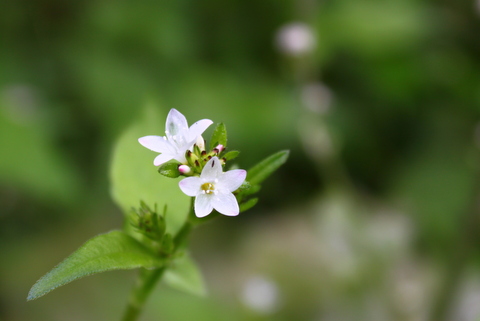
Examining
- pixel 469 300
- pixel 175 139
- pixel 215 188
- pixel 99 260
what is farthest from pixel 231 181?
pixel 469 300

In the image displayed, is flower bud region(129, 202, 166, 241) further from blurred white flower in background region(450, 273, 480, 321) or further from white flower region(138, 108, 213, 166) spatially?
blurred white flower in background region(450, 273, 480, 321)

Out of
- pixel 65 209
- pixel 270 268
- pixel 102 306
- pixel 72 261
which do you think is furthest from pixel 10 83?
pixel 72 261

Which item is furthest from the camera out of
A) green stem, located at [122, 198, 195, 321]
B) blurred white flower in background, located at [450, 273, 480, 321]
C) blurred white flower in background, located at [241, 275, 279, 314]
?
blurred white flower in background, located at [241, 275, 279, 314]

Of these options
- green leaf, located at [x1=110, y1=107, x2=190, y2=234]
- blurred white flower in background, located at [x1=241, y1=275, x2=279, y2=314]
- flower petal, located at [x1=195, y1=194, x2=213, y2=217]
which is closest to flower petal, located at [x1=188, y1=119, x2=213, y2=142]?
flower petal, located at [x1=195, y1=194, x2=213, y2=217]

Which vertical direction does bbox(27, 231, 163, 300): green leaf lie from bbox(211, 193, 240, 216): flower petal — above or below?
below

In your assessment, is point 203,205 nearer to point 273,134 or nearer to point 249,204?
point 249,204

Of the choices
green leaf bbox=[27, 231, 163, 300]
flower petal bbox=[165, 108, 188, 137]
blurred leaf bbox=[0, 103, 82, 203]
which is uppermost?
blurred leaf bbox=[0, 103, 82, 203]

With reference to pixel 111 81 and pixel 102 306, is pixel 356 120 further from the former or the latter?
pixel 102 306
